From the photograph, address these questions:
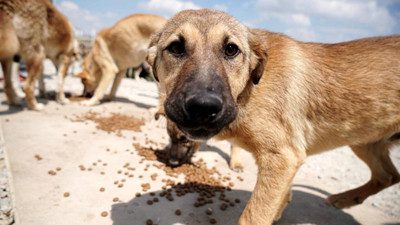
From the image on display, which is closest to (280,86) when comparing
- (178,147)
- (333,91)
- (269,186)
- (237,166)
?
(333,91)

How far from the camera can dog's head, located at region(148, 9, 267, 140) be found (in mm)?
1738

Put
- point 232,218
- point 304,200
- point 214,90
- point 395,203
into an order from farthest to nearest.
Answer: point 395,203 < point 304,200 < point 232,218 < point 214,90

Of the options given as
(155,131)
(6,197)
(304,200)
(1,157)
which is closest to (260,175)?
(304,200)

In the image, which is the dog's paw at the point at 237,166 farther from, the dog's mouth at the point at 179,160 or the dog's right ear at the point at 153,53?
the dog's right ear at the point at 153,53

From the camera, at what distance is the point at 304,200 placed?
371cm

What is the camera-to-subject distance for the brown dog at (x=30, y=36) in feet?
18.1

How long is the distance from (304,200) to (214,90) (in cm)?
301

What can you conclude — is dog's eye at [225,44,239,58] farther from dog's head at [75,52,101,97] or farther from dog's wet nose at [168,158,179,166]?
dog's head at [75,52,101,97]

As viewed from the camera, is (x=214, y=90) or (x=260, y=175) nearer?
(x=214, y=90)

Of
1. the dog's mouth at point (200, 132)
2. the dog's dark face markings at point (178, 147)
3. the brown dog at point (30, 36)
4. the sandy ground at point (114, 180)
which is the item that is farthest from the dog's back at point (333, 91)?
the brown dog at point (30, 36)

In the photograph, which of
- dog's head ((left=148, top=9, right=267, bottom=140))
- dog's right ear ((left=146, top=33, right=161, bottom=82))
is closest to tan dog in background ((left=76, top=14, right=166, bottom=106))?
dog's right ear ((left=146, top=33, right=161, bottom=82))

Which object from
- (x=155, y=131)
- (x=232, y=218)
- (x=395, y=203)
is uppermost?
(x=395, y=203)

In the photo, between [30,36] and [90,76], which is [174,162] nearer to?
[30,36]

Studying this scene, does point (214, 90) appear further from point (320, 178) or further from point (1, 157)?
point (320, 178)
